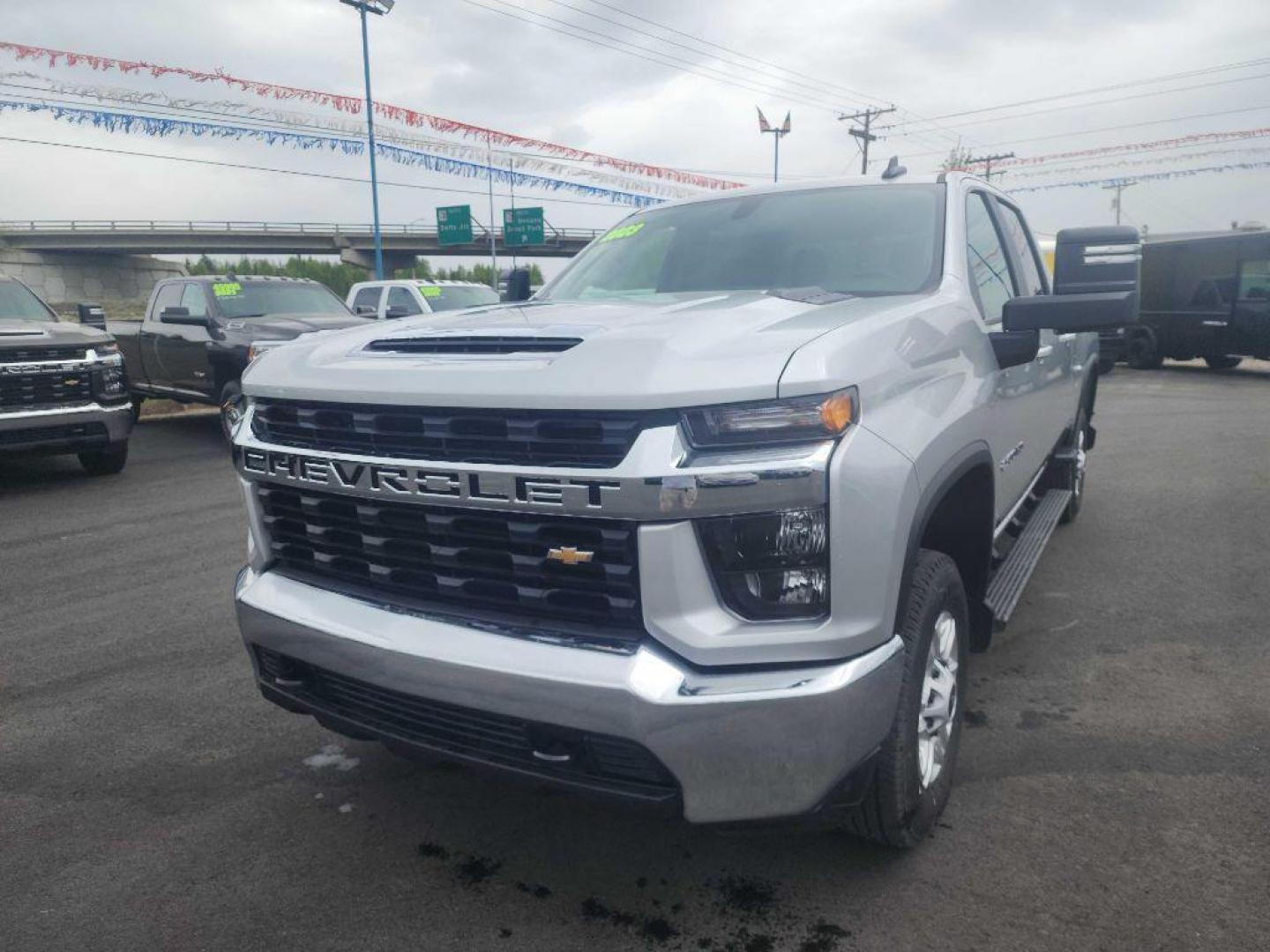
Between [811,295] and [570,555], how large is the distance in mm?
1218

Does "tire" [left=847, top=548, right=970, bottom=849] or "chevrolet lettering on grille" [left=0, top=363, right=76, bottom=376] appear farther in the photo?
"chevrolet lettering on grille" [left=0, top=363, right=76, bottom=376]

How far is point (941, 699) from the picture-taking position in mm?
2588

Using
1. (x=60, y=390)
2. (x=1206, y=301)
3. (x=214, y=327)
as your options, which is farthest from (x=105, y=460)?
(x=1206, y=301)

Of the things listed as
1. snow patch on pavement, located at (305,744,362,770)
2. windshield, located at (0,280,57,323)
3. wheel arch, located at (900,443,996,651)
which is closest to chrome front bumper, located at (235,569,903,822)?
wheel arch, located at (900,443,996,651)

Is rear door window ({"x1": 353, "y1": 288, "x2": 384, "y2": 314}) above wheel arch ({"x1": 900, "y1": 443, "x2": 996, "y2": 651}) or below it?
above

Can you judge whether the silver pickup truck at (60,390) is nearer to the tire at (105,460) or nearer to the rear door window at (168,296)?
the tire at (105,460)

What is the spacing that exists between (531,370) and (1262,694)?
3.14 m

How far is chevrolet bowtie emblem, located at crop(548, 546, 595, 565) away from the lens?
80.7 inches

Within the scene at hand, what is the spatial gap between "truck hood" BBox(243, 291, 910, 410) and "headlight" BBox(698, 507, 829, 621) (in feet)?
0.88

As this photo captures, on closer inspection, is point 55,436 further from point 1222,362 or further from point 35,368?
point 1222,362

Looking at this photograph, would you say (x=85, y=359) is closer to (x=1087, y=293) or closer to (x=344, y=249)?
(x=1087, y=293)

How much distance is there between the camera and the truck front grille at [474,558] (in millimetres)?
2047

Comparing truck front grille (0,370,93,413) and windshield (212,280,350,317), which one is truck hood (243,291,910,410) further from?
windshield (212,280,350,317)

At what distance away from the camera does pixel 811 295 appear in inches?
110
